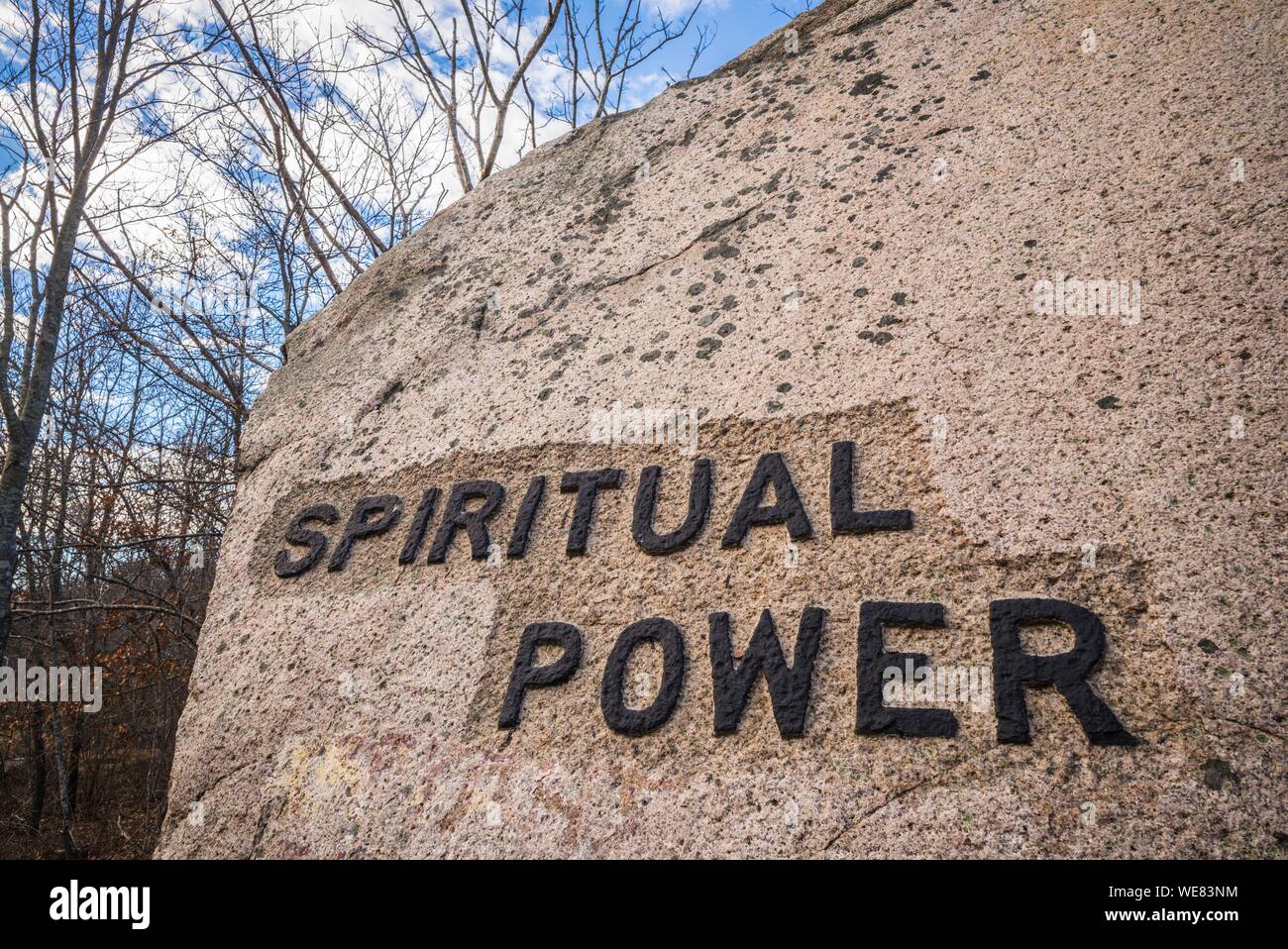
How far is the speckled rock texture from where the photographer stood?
138 cm

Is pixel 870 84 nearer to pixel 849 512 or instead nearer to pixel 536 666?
pixel 849 512

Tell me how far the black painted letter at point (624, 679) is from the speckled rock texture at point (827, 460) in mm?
29

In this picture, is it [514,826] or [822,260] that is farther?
[822,260]

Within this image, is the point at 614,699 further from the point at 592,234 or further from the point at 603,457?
the point at 592,234

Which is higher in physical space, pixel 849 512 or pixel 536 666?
pixel 849 512

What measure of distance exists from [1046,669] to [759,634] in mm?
554

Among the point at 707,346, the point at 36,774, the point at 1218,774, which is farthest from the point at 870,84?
the point at 36,774

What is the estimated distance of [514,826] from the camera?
5.39ft

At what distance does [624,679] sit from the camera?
5.73ft

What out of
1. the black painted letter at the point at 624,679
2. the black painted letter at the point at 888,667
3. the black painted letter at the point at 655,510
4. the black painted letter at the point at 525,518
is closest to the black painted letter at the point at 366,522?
the black painted letter at the point at 525,518

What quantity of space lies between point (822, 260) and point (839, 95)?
745mm

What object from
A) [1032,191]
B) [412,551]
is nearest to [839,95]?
[1032,191]

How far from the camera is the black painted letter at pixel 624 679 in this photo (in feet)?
5.45
